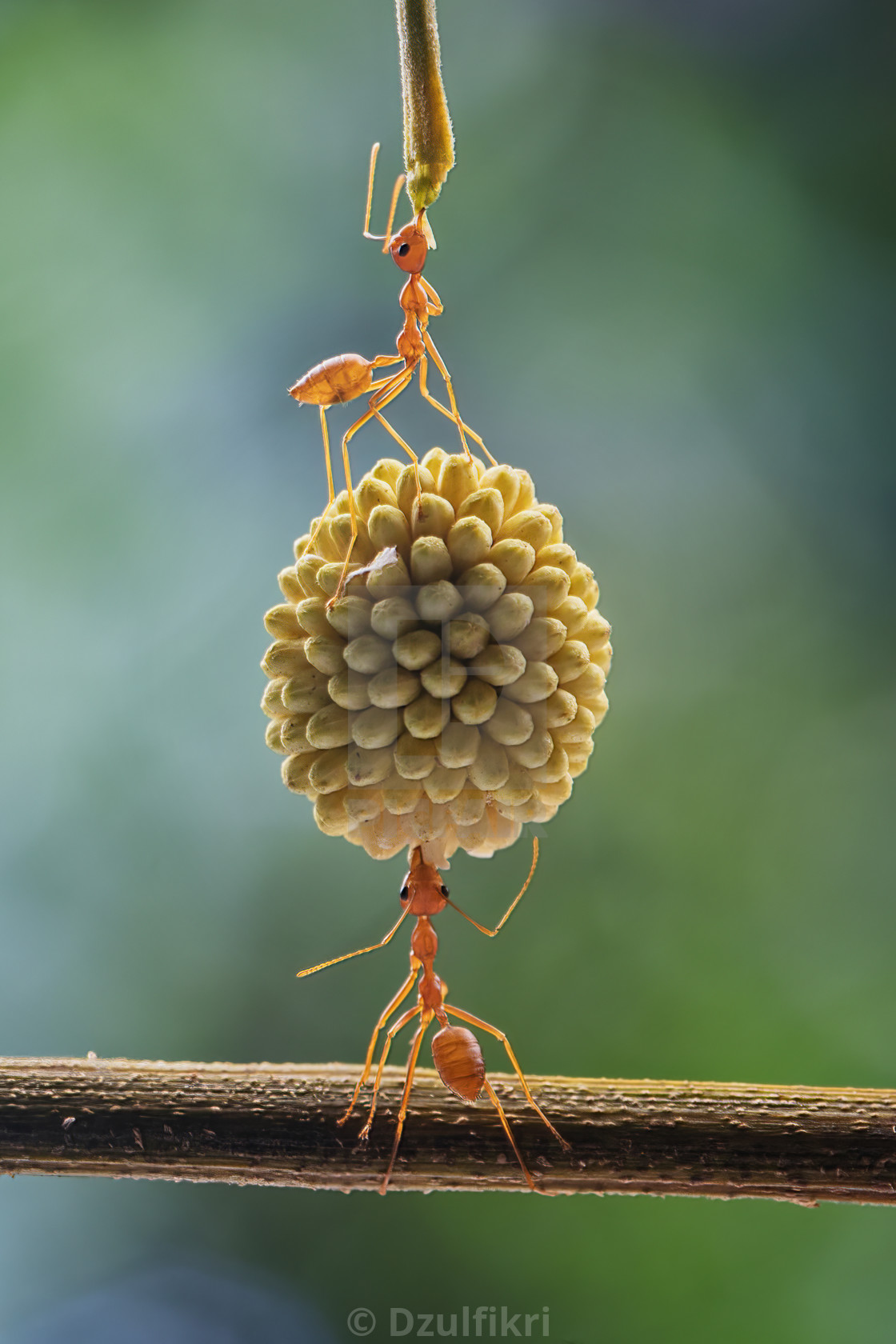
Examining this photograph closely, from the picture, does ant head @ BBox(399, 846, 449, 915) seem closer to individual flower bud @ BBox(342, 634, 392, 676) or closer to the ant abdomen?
the ant abdomen

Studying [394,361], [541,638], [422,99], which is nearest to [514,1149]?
[541,638]

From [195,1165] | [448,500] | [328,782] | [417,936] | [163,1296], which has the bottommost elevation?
[163,1296]

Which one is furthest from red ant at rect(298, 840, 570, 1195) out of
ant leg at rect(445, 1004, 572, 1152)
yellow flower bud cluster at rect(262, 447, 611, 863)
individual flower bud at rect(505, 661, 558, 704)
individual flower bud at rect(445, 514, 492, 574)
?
individual flower bud at rect(445, 514, 492, 574)

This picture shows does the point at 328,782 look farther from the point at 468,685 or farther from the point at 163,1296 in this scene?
the point at 163,1296

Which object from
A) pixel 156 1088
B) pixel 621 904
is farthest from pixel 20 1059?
pixel 621 904

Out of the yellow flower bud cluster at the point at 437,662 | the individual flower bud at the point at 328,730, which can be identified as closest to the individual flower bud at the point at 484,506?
the yellow flower bud cluster at the point at 437,662

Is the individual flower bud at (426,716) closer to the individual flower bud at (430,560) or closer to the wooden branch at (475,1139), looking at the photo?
the individual flower bud at (430,560)
